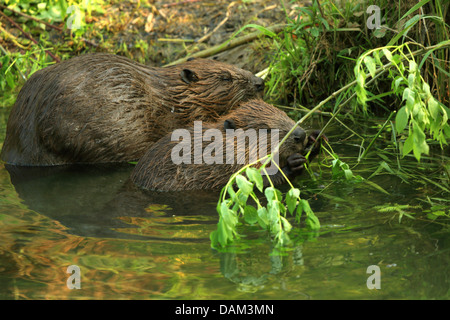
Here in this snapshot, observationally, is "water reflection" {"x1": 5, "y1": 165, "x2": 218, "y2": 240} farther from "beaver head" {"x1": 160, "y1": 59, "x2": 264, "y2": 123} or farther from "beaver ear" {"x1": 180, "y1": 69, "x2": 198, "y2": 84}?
"beaver ear" {"x1": 180, "y1": 69, "x2": 198, "y2": 84}

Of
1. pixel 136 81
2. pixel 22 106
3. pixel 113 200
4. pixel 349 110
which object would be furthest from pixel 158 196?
pixel 349 110

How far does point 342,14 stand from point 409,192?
236 centimetres

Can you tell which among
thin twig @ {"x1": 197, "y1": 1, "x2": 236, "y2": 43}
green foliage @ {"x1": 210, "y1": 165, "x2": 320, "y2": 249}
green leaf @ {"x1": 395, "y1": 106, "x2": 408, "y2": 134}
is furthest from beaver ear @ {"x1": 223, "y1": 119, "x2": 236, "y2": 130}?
thin twig @ {"x1": 197, "y1": 1, "x2": 236, "y2": 43}

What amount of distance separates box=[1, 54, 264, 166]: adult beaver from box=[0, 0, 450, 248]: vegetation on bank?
0.39 meters

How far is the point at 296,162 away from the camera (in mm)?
4070

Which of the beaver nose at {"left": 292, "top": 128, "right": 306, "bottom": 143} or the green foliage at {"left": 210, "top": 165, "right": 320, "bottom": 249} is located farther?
the beaver nose at {"left": 292, "top": 128, "right": 306, "bottom": 143}

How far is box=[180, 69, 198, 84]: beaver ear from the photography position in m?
5.30

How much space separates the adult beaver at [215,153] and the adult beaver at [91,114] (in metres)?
0.73

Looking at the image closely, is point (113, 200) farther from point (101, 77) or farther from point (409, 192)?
point (409, 192)

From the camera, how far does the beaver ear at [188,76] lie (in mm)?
5297

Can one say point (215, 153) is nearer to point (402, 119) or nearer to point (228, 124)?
point (228, 124)

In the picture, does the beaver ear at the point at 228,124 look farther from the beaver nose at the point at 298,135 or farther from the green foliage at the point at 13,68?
the green foliage at the point at 13,68

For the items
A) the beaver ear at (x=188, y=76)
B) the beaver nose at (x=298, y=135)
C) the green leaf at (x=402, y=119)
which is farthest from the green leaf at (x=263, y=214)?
the beaver ear at (x=188, y=76)

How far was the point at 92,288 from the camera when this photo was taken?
102 inches
